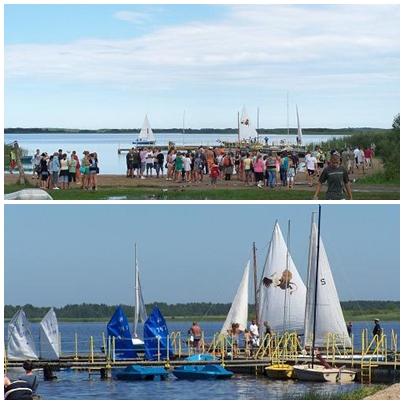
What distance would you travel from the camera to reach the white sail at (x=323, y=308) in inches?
1310

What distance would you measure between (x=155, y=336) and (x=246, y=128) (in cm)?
3199

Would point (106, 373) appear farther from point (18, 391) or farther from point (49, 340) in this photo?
point (18, 391)

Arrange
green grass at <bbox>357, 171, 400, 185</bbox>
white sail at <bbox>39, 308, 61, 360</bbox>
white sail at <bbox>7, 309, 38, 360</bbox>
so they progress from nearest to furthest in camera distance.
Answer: green grass at <bbox>357, 171, 400, 185</bbox> < white sail at <bbox>7, 309, 38, 360</bbox> < white sail at <bbox>39, 308, 61, 360</bbox>

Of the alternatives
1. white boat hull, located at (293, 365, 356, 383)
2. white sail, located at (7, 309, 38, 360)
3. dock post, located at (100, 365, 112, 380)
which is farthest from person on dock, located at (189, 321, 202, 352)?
white boat hull, located at (293, 365, 356, 383)

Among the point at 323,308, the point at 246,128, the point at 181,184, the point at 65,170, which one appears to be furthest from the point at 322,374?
the point at 246,128

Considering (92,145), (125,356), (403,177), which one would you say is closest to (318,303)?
(125,356)

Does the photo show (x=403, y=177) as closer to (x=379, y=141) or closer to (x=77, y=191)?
(x=77, y=191)

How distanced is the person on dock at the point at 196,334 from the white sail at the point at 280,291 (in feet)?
7.96

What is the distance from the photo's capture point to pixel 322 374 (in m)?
29.1

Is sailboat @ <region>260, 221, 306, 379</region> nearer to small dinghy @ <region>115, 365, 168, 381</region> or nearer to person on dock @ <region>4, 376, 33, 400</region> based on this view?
small dinghy @ <region>115, 365, 168, 381</region>

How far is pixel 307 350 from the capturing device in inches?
1304

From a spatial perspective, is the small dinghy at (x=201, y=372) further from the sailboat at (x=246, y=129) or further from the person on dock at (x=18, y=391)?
the sailboat at (x=246, y=129)

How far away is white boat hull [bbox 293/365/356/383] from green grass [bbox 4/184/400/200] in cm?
361

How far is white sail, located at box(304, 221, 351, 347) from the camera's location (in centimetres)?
3328
